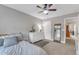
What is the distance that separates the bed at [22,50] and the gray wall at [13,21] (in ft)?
1.11

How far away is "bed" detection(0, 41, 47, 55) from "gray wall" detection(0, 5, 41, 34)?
0.34 meters

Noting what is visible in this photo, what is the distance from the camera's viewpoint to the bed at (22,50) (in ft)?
4.79

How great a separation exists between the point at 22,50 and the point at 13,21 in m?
0.68

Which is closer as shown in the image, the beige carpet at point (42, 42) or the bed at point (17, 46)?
the bed at point (17, 46)

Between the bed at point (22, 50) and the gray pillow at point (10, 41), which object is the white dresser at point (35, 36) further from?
the gray pillow at point (10, 41)

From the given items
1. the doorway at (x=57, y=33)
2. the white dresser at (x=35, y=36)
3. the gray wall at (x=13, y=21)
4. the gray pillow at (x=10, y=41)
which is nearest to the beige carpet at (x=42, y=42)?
the white dresser at (x=35, y=36)

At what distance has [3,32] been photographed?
1583 mm

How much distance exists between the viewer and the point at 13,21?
65.6 inches

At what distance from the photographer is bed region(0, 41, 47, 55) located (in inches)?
57.5

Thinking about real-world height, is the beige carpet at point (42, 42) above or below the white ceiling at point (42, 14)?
below

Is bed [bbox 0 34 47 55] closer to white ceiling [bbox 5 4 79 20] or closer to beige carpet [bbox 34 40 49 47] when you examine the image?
beige carpet [bbox 34 40 49 47]
